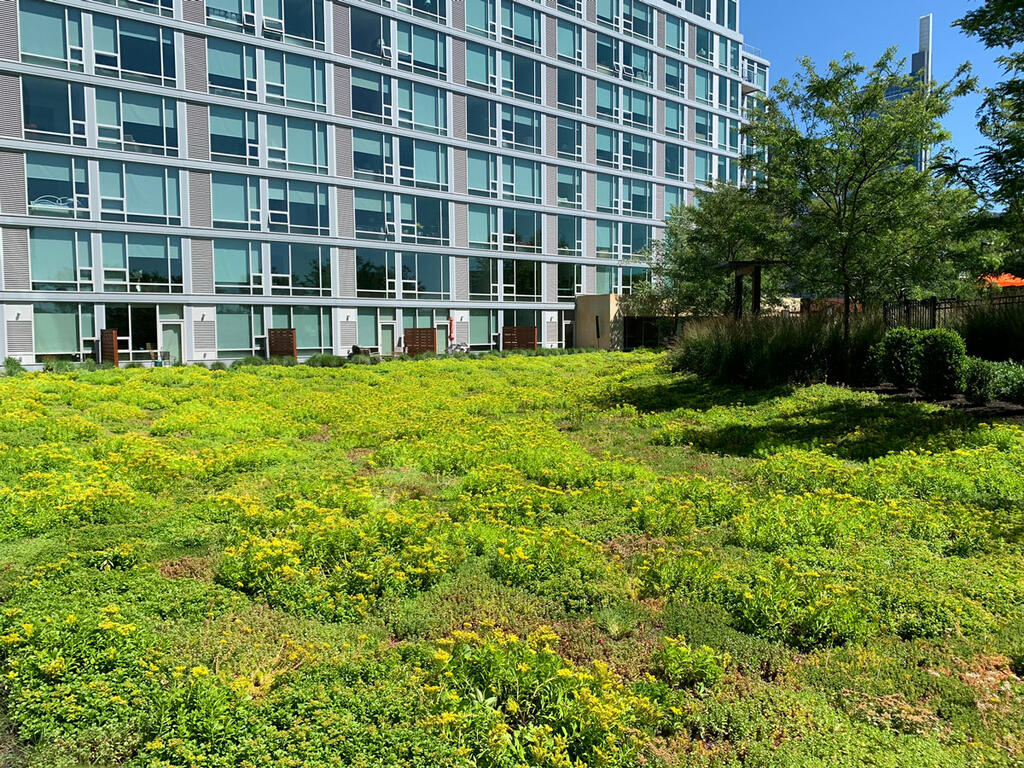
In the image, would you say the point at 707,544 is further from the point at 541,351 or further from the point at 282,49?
the point at 282,49

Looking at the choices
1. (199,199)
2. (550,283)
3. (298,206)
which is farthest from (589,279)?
(199,199)

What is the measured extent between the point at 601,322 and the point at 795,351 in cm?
2742

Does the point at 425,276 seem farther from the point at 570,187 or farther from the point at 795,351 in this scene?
the point at 795,351

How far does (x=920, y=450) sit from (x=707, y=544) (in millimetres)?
4944

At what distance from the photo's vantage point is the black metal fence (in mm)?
16125

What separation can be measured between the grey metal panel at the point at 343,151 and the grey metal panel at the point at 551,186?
1286 cm

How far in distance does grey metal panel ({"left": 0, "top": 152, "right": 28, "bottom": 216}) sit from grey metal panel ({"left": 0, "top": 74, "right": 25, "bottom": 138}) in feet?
2.96

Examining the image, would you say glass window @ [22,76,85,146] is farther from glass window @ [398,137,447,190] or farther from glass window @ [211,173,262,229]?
glass window @ [398,137,447,190]

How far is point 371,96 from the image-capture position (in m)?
36.8

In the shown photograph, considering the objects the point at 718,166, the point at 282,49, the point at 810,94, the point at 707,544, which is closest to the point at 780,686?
the point at 707,544

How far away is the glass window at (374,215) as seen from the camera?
3659 cm

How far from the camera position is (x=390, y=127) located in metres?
37.2

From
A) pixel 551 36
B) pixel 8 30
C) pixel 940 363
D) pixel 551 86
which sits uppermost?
pixel 551 36

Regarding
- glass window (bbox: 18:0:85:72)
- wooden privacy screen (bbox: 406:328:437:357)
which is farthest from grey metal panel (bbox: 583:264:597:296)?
glass window (bbox: 18:0:85:72)
